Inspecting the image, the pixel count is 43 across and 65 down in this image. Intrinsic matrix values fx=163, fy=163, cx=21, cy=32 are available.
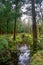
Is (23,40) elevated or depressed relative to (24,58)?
depressed

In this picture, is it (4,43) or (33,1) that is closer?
(33,1)

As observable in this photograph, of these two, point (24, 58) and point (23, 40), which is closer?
point (24, 58)

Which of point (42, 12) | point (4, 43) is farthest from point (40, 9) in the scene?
point (4, 43)

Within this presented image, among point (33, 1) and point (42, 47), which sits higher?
point (33, 1)

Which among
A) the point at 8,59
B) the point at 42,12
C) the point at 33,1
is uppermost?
the point at 33,1

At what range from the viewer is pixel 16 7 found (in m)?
20.2

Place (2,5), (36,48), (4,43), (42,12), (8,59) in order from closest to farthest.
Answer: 1. (8,59)
2. (36,48)
3. (42,12)
4. (4,43)
5. (2,5)

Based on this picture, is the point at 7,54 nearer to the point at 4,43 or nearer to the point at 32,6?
the point at 4,43

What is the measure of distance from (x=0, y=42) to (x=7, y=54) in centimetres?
242

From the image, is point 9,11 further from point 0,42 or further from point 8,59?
point 8,59

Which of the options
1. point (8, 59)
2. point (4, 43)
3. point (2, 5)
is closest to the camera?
point (8, 59)

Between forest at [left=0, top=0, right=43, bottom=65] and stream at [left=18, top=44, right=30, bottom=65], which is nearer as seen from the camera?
stream at [left=18, top=44, right=30, bottom=65]

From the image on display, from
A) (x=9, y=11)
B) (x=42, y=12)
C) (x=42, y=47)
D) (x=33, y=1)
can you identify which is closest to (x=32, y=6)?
(x=33, y=1)

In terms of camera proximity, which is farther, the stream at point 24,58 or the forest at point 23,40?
the forest at point 23,40
